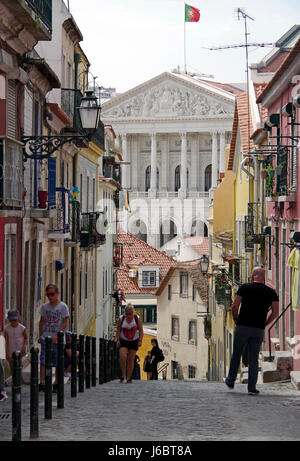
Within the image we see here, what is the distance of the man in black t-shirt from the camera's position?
35.5ft

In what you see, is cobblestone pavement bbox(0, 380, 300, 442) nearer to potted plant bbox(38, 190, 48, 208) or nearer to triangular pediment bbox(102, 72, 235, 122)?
potted plant bbox(38, 190, 48, 208)

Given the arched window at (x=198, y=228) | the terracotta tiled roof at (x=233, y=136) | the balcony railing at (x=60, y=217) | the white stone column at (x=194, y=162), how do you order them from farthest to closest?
1. the white stone column at (x=194, y=162)
2. the arched window at (x=198, y=228)
3. the terracotta tiled roof at (x=233, y=136)
4. the balcony railing at (x=60, y=217)

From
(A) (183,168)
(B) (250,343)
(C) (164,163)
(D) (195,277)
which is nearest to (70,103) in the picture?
(B) (250,343)

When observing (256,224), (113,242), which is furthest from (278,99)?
(113,242)

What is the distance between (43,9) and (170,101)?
75348 millimetres

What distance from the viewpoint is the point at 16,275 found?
13.9 metres

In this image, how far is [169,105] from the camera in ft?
292

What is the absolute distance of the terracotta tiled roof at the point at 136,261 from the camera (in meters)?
50.9

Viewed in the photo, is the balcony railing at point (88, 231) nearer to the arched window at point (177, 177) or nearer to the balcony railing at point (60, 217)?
the balcony railing at point (60, 217)

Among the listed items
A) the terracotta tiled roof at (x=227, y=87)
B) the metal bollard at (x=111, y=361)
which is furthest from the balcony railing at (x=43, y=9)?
the terracotta tiled roof at (x=227, y=87)

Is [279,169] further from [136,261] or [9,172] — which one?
[136,261]

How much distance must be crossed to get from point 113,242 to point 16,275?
83.9 feet

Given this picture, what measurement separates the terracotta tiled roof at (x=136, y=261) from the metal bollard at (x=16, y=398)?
42.8 m

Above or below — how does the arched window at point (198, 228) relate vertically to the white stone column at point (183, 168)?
below
